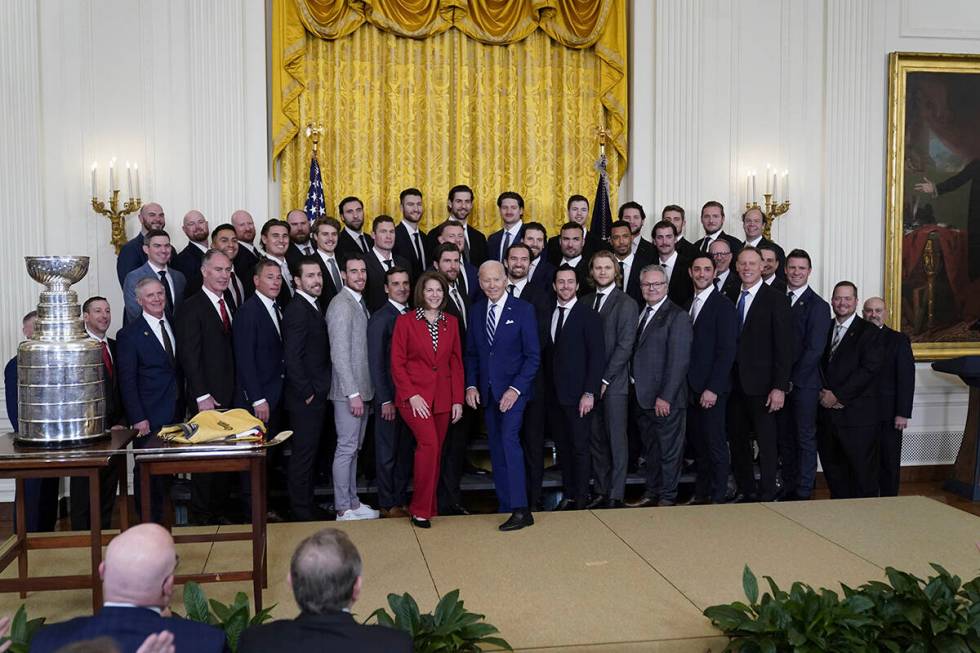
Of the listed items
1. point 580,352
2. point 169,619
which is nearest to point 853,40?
point 580,352

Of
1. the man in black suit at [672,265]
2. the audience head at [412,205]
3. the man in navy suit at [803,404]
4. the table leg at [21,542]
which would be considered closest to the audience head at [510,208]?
the audience head at [412,205]

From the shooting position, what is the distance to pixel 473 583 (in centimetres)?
458

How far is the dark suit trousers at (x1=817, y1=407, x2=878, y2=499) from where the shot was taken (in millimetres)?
6734

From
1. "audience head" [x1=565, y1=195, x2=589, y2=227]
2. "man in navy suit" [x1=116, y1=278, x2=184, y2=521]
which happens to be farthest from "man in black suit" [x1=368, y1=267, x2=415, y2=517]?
"audience head" [x1=565, y1=195, x2=589, y2=227]

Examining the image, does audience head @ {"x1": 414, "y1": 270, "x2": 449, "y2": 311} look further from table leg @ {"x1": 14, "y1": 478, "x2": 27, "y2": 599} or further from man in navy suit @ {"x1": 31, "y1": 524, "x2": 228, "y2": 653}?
man in navy suit @ {"x1": 31, "y1": 524, "x2": 228, "y2": 653}

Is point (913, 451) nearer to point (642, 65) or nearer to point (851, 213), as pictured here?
point (851, 213)

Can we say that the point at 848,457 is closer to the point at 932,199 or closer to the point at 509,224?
the point at 509,224

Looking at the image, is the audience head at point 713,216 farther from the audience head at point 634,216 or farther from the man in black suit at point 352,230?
the man in black suit at point 352,230

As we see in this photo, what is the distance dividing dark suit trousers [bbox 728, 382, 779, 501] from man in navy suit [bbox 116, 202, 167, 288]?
442 centimetres

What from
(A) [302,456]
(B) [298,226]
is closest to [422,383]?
(A) [302,456]

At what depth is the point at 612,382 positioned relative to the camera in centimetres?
636

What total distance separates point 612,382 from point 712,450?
2.84 feet

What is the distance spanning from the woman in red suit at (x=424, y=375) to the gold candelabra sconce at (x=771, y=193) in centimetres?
381

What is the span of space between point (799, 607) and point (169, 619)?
2.43 metres
